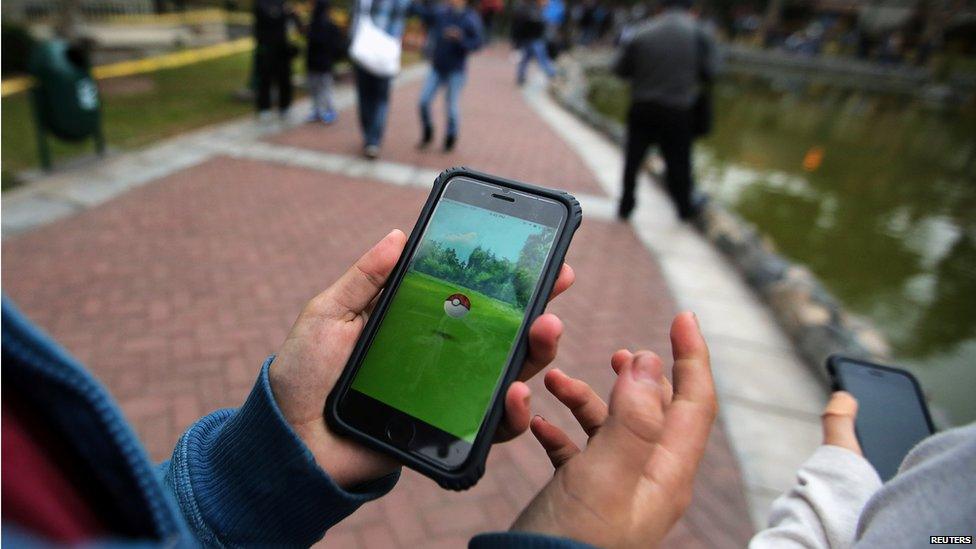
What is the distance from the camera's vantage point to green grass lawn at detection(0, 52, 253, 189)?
6125mm

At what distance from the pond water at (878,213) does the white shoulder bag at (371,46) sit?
4512 millimetres

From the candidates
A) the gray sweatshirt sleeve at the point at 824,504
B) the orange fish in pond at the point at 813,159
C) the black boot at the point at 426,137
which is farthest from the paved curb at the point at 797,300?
the orange fish in pond at the point at 813,159

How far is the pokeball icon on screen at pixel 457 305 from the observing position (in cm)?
132

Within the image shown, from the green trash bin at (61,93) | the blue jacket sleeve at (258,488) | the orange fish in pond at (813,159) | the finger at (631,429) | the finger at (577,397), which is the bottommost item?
the orange fish in pond at (813,159)

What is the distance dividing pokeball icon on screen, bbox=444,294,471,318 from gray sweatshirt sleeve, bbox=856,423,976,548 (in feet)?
2.80

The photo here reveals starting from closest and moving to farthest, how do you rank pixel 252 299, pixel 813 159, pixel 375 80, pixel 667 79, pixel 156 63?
pixel 252 299 → pixel 667 79 → pixel 375 80 → pixel 813 159 → pixel 156 63

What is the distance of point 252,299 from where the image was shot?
3916 mm

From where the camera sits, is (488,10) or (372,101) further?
(488,10)

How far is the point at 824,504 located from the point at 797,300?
3292mm

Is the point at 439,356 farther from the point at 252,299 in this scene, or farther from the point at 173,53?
the point at 173,53

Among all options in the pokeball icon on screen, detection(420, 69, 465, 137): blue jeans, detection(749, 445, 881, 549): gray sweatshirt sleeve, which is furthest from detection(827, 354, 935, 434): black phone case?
detection(420, 69, 465, 137): blue jeans

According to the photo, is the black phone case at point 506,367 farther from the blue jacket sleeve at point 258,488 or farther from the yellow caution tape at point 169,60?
the yellow caution tape at point 169,60

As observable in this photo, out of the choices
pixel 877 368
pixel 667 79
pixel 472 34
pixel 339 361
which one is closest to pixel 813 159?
pixel 667 79

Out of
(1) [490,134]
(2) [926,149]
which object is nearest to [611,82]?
(2) [926,149]
